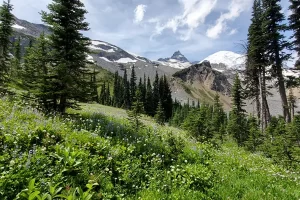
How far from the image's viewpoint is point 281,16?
72.0 feet

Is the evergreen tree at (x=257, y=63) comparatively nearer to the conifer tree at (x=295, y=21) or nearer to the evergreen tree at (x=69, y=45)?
the conifer tree at (x=295, y=21)

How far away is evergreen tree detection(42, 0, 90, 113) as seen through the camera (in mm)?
10516

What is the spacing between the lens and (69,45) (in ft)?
36.9

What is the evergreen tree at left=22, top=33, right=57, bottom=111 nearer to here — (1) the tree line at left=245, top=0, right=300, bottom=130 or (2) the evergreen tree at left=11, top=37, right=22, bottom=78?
(1) the tree line at left=245, top=0, right=300, bottom=130

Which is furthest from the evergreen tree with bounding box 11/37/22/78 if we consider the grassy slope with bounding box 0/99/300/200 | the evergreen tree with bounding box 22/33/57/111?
the grassy slope with bounding box 0/99/300/200

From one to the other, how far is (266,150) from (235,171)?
1056 centimetres

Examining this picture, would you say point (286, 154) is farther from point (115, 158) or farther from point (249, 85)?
point (249, 85)

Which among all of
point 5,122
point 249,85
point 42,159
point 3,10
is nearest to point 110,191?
point 42,159

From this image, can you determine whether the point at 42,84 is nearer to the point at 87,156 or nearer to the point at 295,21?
the point at 87,156

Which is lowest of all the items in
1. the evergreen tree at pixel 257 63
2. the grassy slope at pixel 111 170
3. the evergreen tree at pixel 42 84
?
the grassy slope at pixel 111 170

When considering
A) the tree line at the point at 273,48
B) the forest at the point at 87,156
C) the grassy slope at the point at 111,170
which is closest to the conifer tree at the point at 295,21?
the tree line at the point at 273,48

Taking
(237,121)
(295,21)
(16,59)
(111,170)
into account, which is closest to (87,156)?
(111,170)

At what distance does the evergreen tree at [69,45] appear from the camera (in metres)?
10.5

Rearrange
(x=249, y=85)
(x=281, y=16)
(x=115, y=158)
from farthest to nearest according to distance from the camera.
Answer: (x=249, y=85) < (x=281, y=16) < (x=115, y=158)
